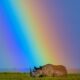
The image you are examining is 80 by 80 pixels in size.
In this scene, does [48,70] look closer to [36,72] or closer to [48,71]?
[48,71]

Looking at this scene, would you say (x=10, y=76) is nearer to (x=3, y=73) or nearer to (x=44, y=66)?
(x=3, y=73)

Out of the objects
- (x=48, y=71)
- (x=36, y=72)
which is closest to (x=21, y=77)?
(x=36, y=72)

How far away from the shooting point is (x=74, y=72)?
139 inches

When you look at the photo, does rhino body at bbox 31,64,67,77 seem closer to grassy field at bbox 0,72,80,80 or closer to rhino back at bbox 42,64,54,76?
rhino back at bbox 42,64,54,76

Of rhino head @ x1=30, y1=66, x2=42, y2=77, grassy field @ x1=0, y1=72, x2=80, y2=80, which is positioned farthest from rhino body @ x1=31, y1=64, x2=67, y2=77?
grassy field @ x1=0, y1=72, x2=80, y2=80

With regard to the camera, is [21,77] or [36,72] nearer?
[21,77]

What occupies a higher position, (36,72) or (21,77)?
(36,72)

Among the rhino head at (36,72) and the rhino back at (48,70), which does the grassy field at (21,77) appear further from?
the rhino back at (48,70)

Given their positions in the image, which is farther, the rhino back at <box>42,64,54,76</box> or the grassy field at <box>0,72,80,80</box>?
the rhino back at <box>42,64,54,76</box>

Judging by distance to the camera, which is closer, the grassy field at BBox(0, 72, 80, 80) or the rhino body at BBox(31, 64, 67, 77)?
the grassy field at BBox(0, 72, 80, 80)

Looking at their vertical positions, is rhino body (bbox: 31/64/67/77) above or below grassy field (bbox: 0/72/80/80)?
above

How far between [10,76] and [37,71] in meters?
0.42

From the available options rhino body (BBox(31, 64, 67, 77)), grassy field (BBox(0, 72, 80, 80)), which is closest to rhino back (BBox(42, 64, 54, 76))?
rhino body (BBox(31, 64, 67, 77))

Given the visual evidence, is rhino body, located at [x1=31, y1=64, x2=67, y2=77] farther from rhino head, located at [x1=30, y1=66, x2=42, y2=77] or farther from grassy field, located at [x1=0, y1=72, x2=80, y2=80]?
grassy field, located at [x1=0, y1=72, x2=80, y2=80]
